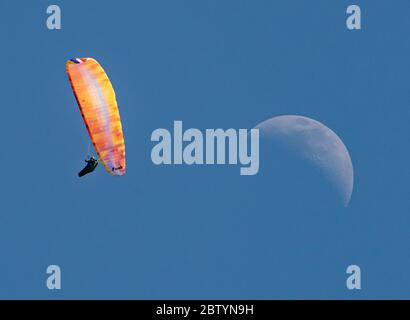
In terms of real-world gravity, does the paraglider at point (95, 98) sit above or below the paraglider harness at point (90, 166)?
above

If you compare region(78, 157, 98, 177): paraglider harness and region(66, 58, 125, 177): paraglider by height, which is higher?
region(66, 58, 125, 177): paraglider

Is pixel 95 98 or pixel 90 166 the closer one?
pixel 95 98

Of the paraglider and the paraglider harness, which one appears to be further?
the paraglider harness

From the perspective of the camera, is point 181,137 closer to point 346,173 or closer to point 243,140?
point 243,140

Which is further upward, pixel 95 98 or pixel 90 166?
pixel 95 98

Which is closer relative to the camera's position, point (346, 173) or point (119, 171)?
point (119, 171)

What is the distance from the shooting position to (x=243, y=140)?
135ft

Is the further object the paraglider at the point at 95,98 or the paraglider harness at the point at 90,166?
the paraglider harness at the point at 90,166

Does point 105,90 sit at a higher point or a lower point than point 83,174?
higher

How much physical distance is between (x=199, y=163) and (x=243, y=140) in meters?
1.97
